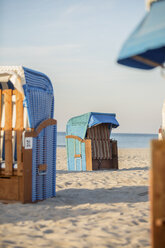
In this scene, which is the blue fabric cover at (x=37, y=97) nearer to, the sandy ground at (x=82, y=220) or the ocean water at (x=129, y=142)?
the sandy ground at (x=82, y=220)

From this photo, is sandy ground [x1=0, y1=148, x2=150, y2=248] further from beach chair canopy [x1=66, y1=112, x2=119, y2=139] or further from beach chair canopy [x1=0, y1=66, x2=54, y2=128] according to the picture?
beach chair canopy [x1=66, y1=112, x2=119, y2=139]

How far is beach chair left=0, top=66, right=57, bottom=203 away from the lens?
596cm

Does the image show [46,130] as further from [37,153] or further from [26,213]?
[26,213]

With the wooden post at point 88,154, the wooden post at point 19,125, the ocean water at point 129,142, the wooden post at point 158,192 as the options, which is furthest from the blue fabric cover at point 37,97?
the ocean water at point 129,142

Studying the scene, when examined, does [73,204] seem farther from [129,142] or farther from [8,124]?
[129,142]

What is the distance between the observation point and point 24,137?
594cm

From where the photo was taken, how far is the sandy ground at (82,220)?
3.93 m

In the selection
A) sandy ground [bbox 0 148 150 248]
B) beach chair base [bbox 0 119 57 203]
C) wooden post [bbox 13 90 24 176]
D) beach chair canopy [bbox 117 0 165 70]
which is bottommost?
sandy ground [bbox 0 148 150 248]

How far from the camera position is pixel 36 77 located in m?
6.46

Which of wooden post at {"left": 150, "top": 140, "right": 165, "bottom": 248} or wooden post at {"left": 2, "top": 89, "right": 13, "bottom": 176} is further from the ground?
wooden post at {"left": 2, "top": 89, "right": 13, "bottom": 176}

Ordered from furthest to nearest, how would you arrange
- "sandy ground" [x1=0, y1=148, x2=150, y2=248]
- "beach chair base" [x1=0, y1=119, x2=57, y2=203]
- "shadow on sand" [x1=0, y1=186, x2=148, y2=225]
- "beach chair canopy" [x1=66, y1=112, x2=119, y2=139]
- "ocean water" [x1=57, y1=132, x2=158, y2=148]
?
"ocean water" [x1=57, y1=132, x2=158, y2=148] < "beach chair canopy" [x1=66, y1=112, x2=119, y2=139] < "beach chair base" [x1=0, y1=119, x2=57, y2=203] < "shadow on sand" [x1=0, y1=186, x2=148, y2=225] < "sandy ground" [x1=0, y1=148, x2=150, y2=248]

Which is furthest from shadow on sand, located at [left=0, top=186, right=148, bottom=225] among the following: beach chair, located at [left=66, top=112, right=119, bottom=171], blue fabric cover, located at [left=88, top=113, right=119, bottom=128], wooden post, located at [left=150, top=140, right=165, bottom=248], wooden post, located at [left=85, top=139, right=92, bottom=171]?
blue fabric cover, located at [left=88, top=113, right=119, bottom=128]

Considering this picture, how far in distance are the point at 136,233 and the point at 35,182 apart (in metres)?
2.67

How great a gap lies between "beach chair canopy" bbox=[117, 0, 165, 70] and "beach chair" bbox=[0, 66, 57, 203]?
302cm
